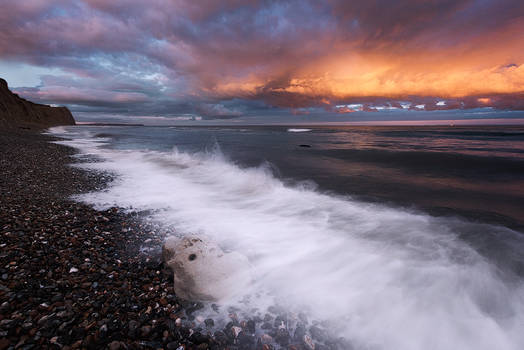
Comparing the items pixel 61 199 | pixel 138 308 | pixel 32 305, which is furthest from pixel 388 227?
pixel 61 199

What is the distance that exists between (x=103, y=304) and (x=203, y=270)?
128 cm

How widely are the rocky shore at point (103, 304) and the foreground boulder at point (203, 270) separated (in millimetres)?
189

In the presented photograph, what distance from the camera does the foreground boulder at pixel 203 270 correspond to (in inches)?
128

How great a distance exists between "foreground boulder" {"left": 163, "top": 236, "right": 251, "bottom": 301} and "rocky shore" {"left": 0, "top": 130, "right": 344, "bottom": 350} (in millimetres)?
189

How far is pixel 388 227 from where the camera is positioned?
6.53 meters

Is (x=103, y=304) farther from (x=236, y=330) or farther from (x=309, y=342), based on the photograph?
(x=309, y=342)

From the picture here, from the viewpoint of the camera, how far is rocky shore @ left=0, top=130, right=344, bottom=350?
2.49 m

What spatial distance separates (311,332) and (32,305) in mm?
3453

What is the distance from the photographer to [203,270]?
11.3ft

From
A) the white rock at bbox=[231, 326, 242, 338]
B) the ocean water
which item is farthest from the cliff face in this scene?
the white rock at bbox=[231, 326, 242, 338]

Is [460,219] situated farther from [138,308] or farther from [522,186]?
[138,308]

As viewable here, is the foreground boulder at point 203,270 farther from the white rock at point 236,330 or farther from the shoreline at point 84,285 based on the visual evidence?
the white rock at point 236,330

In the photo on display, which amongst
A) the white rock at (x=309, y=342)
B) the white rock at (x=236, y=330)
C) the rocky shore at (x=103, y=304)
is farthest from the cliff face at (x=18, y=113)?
the white rock at (x=309, y=342)

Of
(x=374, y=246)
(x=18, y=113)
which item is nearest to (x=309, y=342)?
(x=374, y=246)
